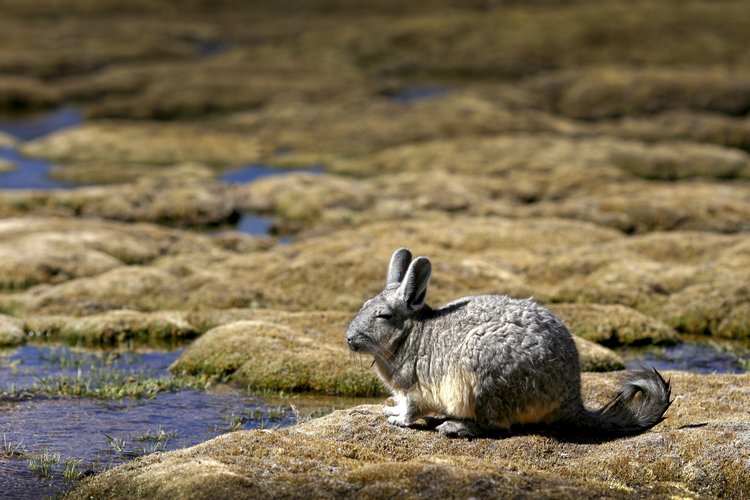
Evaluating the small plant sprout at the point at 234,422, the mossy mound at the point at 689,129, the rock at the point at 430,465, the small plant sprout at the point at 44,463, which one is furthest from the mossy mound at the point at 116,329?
the mossy mound at the point at 689,129

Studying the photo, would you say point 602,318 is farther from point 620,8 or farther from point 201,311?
point 620,8

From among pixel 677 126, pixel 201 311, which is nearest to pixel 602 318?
pixel 201 311

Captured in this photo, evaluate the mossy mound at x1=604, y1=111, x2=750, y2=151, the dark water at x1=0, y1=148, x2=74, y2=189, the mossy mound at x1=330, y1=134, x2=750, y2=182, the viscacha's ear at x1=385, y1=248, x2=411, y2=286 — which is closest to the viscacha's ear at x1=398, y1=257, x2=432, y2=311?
the viscacha's ear at x1=385, y1=248, x2=411, y2=286

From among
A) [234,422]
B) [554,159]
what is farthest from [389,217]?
[234,422]

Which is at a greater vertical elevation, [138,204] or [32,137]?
[32,137]

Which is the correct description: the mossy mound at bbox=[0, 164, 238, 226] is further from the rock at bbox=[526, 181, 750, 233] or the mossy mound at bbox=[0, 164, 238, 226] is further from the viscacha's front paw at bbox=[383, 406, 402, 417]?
the viscacha's front paw at bbox=[383, 406, 402, 417]

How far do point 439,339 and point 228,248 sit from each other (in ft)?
92.4

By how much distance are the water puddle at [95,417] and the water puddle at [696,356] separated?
28.3 ft

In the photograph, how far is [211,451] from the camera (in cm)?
1466

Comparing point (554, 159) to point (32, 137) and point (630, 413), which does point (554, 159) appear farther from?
point (630, 413)

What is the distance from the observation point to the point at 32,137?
84688 mm

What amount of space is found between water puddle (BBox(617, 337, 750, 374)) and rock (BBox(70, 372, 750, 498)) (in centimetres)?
893

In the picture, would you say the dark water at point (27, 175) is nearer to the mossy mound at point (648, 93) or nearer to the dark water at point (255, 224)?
the dark water at point (255, 224)

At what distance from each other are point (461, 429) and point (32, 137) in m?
76.8
